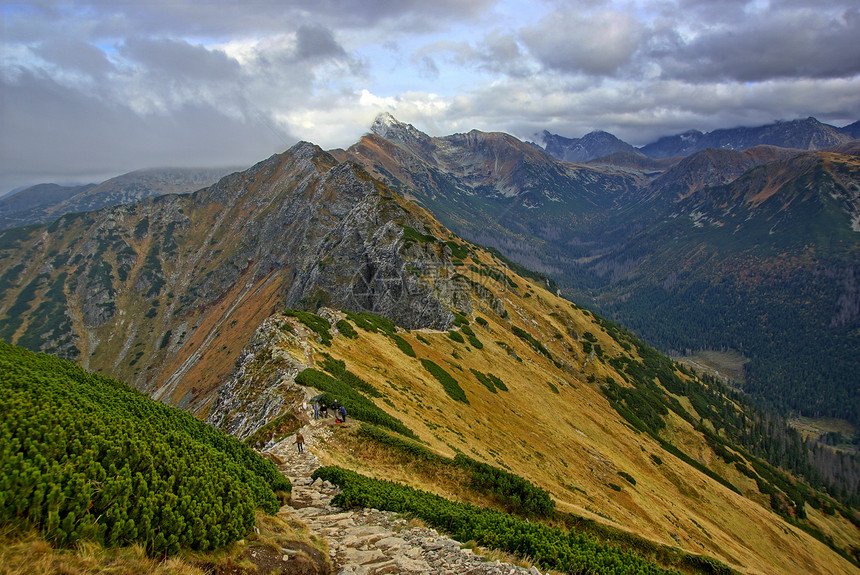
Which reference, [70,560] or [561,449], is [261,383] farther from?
[561,449]

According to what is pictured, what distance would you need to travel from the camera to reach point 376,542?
12445mm

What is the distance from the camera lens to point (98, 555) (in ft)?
21.7

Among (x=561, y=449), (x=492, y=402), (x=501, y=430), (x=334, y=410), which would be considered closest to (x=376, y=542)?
(x=334, y=410)

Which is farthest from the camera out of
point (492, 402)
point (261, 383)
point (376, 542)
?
point (492, 402)

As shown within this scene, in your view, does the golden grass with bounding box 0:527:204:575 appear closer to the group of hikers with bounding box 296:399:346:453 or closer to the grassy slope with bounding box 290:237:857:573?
the grassy slope with bounding box 290:237:857:573

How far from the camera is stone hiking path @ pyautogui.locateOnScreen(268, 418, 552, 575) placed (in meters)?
10.6

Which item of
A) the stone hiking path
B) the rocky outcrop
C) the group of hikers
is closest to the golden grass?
the stone hiking path

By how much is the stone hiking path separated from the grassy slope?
532 cm

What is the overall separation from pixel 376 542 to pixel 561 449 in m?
41.0

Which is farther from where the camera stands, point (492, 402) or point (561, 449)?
point (492, 402)

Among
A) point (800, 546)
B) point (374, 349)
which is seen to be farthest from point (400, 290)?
point (800, 546)

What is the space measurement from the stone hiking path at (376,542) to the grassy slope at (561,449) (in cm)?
532

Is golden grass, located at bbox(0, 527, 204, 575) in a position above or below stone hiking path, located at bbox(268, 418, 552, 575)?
above

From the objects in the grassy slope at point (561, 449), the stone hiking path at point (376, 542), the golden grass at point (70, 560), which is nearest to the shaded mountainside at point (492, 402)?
the grassy slope at point (561, 449)
